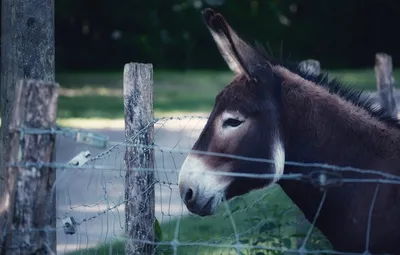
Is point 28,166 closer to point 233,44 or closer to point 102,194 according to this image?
point 233,44

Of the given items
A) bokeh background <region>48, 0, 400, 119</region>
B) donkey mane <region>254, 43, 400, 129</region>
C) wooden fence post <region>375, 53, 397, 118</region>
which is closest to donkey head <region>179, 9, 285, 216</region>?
donkey mane <region>254, 43, 400, 129</region>

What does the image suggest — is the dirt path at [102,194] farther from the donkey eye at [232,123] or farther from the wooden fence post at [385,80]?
the wooden fence post at [385,80]

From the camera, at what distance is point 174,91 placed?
84.9 ft

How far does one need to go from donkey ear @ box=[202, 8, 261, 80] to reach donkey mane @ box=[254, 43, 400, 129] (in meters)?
0.30

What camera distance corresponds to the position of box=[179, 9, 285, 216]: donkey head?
401 cm

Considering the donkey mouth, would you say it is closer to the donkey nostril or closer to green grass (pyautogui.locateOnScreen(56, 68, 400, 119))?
the donkey nostril

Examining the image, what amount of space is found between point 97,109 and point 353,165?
1573cm

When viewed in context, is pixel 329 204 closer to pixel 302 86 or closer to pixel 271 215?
pixel 302 86

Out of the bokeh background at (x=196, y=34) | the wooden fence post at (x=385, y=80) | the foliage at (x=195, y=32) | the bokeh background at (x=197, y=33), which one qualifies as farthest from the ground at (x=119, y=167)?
the foliage at (x=195, y=32)

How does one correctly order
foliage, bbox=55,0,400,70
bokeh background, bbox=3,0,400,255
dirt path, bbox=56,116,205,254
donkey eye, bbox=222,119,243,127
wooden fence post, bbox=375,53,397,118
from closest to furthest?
donkey eye, bbox=222,119,243,127
dirt path, bbox=56,116,205,254
wooden fence post, bbox=375,53,397,118
bokeh background, bbox=3,0,400,255
foliage, bbox=55,0,400,70

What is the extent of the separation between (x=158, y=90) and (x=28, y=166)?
2271 centimetres

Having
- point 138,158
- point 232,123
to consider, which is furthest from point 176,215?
point 232,123

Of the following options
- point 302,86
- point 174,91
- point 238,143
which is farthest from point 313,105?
point 174,91

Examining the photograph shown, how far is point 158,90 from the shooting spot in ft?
85.0
